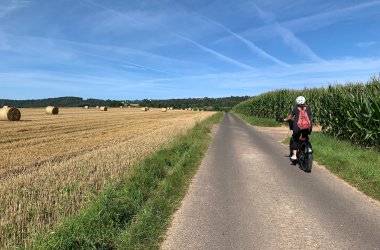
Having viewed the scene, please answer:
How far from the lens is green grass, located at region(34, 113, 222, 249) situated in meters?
5.45

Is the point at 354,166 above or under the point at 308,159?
under

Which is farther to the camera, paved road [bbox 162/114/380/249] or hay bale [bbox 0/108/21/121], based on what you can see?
hay bale [bbox 0/108/21/121]

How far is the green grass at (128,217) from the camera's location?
545cm

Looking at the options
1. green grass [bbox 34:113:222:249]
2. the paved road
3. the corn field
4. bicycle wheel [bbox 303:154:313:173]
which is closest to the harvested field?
green grass [bbox 34:113:222:249]

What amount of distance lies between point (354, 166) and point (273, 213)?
5271 millimetres

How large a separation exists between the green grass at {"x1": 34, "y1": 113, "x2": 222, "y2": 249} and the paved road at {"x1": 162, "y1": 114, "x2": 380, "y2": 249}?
0.30 m

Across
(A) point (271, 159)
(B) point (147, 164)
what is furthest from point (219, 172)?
(A) point (271, 159)

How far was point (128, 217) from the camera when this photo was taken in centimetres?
691

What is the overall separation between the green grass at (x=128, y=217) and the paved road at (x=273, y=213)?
304 millimetres

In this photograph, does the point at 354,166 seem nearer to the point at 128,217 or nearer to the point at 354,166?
the point at 354,166

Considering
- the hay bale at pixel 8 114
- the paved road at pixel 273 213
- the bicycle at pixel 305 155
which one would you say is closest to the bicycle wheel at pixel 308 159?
the bicycle at pixel 305 155

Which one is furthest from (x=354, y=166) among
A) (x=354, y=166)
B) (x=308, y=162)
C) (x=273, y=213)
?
(x=273, y=213)

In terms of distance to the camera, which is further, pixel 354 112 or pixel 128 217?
pixel 354 112

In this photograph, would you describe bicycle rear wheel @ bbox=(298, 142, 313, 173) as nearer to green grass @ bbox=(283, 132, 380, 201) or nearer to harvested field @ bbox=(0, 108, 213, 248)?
green grass @ bbox=(283, 132, 380, 201)
